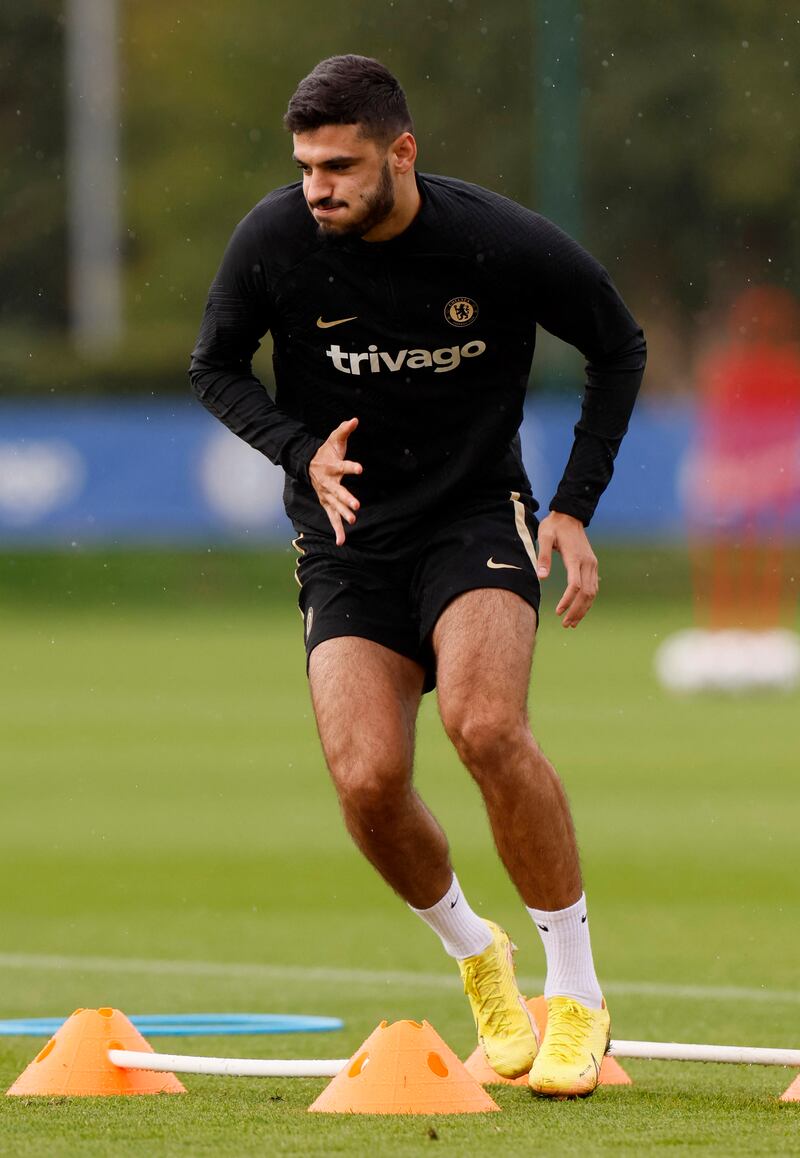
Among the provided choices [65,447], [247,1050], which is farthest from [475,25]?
[247,1050]

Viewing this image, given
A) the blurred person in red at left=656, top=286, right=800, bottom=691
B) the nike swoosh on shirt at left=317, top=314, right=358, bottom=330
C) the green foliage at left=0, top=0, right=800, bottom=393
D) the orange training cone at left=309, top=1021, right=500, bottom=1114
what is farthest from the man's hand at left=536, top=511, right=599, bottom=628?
the green foliage at left=0, top=0, right=800, bottom=393

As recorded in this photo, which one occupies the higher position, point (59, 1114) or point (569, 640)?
point (59, 1114)

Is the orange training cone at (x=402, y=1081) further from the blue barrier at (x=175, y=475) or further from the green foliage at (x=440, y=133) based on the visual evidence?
the green foliage at (x=440, y=133)

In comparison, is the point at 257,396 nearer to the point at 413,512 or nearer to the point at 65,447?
the point at 413,512

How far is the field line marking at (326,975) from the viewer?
845 centimetres

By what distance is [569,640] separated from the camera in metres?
28.3

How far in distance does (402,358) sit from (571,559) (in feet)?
2.31

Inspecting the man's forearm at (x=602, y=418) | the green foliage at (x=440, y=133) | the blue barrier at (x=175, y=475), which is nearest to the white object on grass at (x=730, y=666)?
the blue barrier at (x=175, y=475)

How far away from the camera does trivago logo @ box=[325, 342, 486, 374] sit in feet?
21.4

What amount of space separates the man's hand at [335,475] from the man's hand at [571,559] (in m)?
0.56

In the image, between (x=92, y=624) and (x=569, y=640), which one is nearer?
(x=569, y=640)

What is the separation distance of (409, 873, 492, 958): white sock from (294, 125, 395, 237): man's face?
1765 mm

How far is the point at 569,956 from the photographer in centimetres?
627

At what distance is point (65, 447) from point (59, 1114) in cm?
2680
